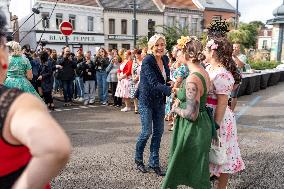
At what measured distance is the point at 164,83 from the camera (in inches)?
180

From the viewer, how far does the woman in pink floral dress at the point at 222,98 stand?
11.7 feet

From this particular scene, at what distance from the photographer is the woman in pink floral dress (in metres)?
3.57

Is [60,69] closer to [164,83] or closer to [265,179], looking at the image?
[164,83]

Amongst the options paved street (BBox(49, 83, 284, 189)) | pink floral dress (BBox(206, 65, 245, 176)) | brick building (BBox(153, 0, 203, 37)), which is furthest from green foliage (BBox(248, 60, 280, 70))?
brick building (BBox(153, 0, 203, 37))

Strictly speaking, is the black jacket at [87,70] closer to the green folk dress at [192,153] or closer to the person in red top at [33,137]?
the green folk dress at [192,153]

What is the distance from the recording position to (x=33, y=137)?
1.11 m

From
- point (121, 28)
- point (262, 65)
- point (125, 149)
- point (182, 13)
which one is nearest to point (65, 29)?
point (125, 149)

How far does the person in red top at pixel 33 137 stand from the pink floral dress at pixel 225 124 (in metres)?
2.58

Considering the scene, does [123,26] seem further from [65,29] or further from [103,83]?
[103,83]

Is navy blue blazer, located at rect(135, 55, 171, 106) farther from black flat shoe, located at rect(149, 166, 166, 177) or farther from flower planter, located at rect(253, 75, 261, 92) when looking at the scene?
flower planter, located at rect(253, 75, 261, 92)

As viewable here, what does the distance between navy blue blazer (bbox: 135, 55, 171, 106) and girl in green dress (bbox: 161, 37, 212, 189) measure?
0.90 metres

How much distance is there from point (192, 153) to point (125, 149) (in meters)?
2.55

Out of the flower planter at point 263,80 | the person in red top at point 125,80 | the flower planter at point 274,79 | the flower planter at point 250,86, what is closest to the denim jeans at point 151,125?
the person in red top at point 125,80

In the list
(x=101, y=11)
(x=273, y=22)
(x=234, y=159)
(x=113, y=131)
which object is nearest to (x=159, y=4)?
(x=101, y=11)
